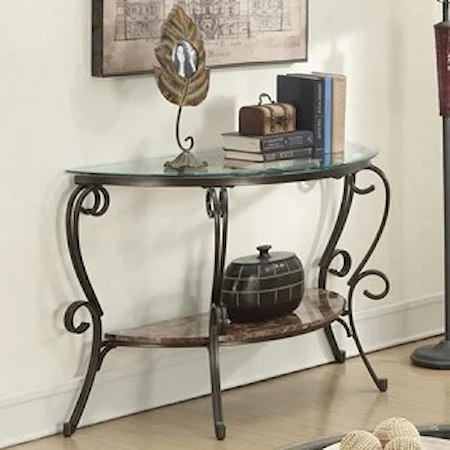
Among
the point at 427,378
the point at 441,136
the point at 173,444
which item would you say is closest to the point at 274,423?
the point at 173,444

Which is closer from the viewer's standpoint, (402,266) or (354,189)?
(354,189)

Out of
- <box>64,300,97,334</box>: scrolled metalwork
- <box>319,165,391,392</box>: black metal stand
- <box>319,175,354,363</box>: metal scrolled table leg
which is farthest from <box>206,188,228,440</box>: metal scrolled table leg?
<box>319,175,354,363</box>: metal scrolled table leg

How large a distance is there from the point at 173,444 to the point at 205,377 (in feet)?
1.91

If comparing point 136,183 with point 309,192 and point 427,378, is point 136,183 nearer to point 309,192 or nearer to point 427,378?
point 309,192

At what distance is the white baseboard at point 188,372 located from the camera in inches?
176

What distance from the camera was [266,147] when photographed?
181 inches

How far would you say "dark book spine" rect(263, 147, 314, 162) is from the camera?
4617 millimetres

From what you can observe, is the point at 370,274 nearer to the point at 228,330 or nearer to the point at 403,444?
the point at 228,330

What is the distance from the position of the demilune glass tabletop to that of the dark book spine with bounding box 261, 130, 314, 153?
48 millimetres

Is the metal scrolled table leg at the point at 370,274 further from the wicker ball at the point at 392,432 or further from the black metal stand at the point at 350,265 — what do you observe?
the wicker ball at the point at 392,432

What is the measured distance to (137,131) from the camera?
4691mm

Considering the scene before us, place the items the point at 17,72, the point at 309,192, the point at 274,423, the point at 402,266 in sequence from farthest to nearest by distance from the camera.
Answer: the point at 402,266 < the point at 309,192 < the point at 274,423 < the point at 17,72

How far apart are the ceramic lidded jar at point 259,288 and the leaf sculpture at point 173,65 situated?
58 centimetres

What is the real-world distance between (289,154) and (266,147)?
11 cm
